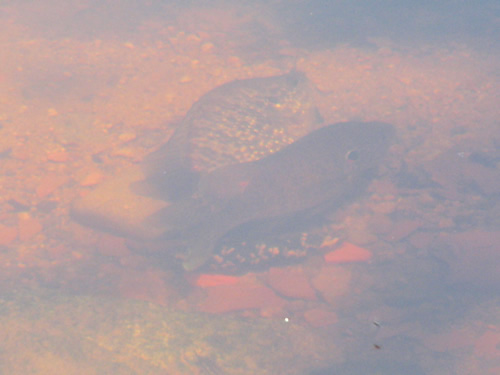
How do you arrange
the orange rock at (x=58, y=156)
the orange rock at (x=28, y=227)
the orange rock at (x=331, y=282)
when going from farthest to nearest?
the orange rock at (x=58, y=156)
the orange rock at (x=28, y=227)
the orange rock at (x=331, y=282)

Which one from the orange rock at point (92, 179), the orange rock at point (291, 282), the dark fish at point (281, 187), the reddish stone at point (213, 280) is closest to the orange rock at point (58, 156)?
the orange rock at point (92, 179)

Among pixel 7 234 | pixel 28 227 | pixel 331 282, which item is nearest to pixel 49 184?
pixel 28 227

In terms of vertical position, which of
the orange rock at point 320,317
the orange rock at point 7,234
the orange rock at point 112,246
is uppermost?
the orange rock at point 7,234

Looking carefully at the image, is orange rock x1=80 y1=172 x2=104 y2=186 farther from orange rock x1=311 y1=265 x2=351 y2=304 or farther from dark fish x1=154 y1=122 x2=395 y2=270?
orange rock x1=311 y1=265 x2=351 y2=304

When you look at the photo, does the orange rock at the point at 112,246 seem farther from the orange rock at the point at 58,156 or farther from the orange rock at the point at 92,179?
the orange rock at the point at 58,156

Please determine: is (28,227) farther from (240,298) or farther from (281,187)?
(281,187)

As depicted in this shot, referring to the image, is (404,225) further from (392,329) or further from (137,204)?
(137,204)

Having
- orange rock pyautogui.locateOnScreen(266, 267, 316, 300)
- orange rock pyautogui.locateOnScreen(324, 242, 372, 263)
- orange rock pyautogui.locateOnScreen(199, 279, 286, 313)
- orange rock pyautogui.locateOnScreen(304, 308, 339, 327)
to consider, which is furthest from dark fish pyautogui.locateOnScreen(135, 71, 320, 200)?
orange rock pyautogui.locateOnScreen(304, 308, 339, 327)
